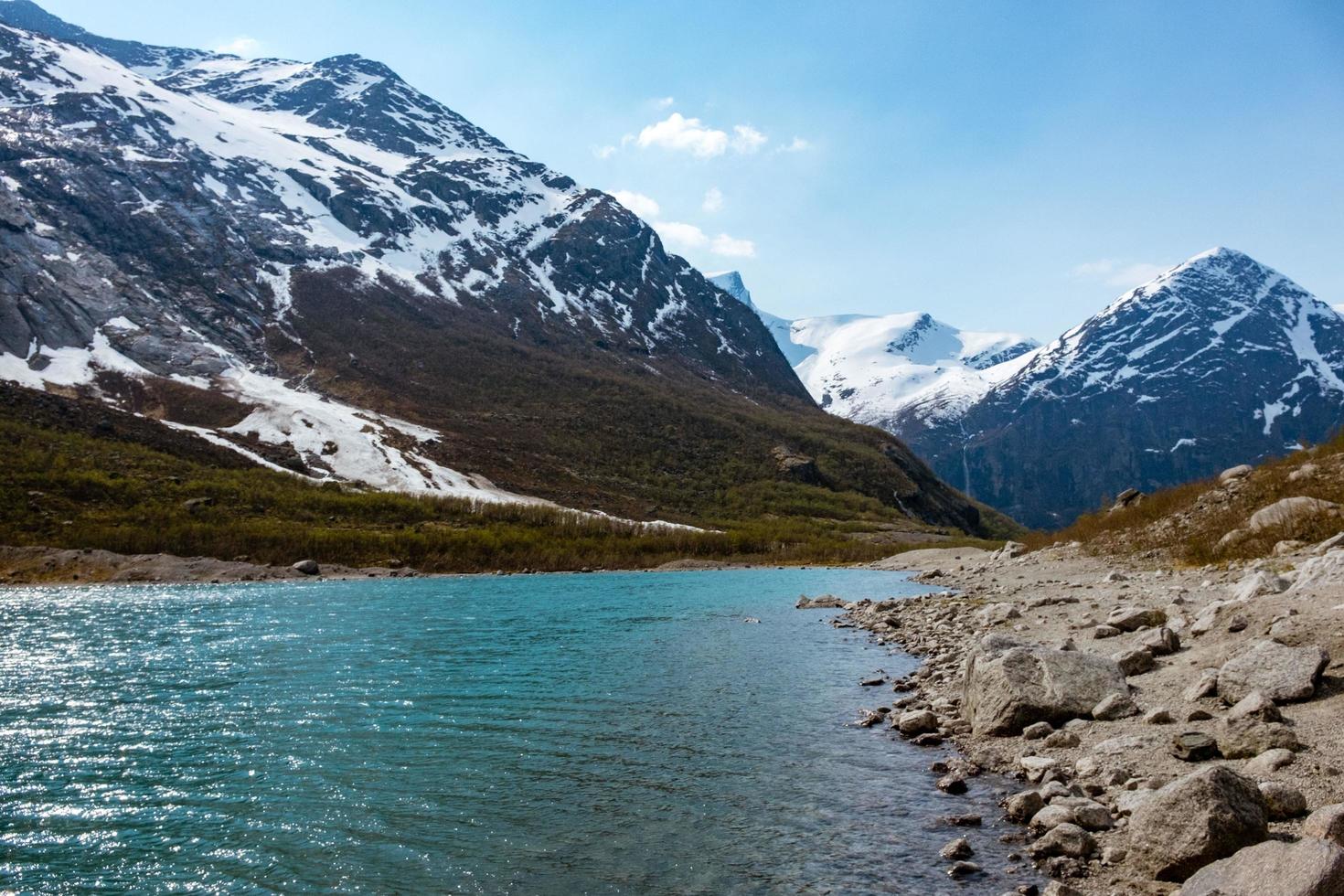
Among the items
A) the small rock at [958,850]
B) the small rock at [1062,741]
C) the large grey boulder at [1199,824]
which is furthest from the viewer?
the small rock at [1062,741]

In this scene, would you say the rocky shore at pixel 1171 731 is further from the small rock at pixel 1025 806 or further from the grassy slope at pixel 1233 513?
the grassy slope at pixel 1233 513

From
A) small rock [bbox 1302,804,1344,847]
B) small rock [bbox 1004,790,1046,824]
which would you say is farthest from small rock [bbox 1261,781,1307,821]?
small rock [bbox 1004,790,1046,824]

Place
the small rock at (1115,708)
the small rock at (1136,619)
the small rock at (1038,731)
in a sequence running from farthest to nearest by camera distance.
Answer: the small rock at (1136,619)
the small rock at (1038,731)
the small rock at (1115,708)

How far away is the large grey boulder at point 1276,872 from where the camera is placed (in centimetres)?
670

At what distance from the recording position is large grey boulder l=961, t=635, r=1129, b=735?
Result: 597 inches

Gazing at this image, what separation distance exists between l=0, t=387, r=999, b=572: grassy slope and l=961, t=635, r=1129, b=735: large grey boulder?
288 feet

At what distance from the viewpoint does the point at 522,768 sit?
52.3 ft

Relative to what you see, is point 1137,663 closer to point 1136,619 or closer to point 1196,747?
point 1136,619

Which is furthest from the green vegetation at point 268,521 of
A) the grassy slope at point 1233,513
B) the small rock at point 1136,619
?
the small rock at point 1136,619

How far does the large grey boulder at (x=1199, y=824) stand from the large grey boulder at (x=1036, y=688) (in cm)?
594

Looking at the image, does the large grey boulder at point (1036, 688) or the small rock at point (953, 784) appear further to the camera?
the large grey boulder at point (1036, 688)

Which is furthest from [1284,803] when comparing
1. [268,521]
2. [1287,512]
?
[268,521]

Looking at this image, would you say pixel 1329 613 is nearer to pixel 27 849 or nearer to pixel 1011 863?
pixel 1011 863

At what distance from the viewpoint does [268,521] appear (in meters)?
96.5
